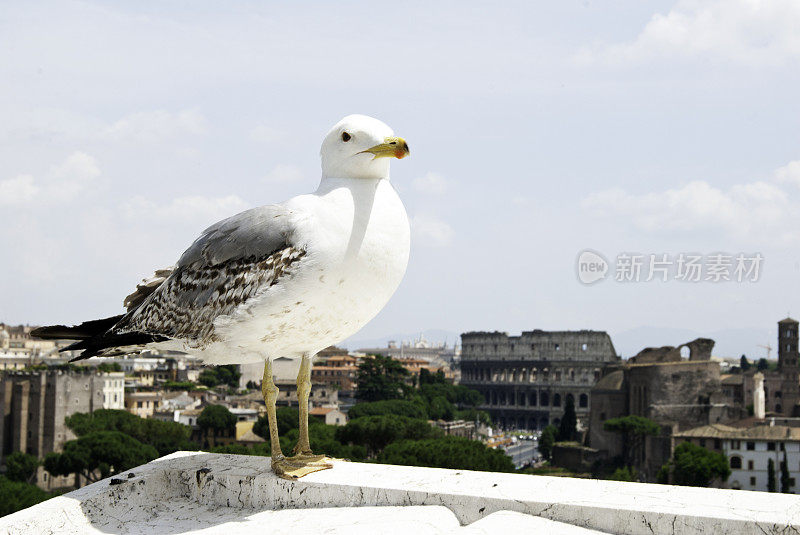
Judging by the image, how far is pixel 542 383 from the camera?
80938 millimetres

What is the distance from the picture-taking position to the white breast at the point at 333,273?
137 inches

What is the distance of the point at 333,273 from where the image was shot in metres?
3.47

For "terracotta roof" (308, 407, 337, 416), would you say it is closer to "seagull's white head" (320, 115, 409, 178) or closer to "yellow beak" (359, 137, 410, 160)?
"seagull's white head" (320, 115, 409, 178)

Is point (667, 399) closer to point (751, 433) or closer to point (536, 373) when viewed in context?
point (751, 433)

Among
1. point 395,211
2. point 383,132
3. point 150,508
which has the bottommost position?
point 150,508

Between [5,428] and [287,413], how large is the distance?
1849cm

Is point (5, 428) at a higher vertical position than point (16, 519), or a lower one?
lower

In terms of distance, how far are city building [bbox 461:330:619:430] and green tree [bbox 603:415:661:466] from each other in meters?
33.9

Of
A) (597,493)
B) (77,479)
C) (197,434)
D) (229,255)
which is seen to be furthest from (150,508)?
(197,434)

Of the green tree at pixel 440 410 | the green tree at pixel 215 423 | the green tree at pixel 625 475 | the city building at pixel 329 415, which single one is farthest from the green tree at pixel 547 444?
the green tree at pixel 215 423

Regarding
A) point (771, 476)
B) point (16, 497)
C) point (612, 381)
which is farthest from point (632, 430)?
point (16, 497)

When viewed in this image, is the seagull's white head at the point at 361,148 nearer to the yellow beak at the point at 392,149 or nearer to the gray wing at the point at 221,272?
the yellow beak at the point at 392,149

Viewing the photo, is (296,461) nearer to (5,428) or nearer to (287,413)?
(287,413)

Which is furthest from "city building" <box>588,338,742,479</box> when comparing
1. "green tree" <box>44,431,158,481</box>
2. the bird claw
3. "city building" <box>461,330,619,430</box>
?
the bird claw
